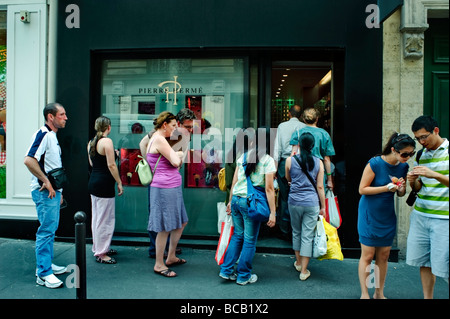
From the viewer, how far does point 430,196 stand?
132 inches

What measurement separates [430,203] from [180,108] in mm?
4099

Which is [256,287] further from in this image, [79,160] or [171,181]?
[79,160]

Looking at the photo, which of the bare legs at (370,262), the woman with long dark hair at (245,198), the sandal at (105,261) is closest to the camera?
the bare legs at (370,262)

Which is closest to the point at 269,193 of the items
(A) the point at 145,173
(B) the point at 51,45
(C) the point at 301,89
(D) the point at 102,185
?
(A) the point at 145,173

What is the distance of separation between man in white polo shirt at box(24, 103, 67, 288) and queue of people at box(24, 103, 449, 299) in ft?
0.04

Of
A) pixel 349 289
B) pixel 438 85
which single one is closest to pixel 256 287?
pixel 349 289

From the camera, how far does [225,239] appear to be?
4.48m

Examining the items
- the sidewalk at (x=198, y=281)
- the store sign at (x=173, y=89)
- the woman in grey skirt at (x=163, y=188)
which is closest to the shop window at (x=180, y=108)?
the store sign at (x=173, y=89)

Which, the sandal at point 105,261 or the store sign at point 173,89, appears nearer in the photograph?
the sandal at point 105,261

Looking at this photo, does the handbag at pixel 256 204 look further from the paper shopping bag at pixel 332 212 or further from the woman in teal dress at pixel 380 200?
the paper shopping bag at pixel 332 212

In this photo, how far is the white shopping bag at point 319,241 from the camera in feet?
14.3

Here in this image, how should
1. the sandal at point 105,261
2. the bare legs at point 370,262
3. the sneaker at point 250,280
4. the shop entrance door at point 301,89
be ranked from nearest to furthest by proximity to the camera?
the bare legs at point 370,262 → the sneaker at point 250,280 → the sandal at point 105,261 → the shop entrance door at point 301,89
